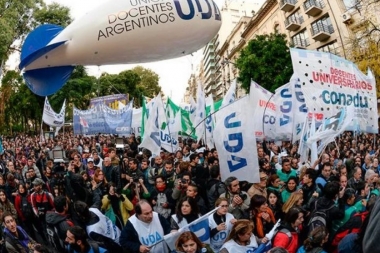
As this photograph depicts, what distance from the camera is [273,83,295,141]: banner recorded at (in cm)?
1116

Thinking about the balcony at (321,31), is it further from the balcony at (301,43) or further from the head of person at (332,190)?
the head of person at (332,190)

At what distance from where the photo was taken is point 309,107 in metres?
8.60

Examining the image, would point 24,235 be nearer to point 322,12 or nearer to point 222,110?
point 222,110

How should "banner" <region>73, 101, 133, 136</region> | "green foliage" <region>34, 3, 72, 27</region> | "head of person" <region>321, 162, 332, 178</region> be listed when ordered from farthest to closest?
"green foliage" <region>34, 3, 72, 27</region>
"banner" <region>73, 101, 133, 136</region>
"head of person" <region>321, 162, 332, 178</region>

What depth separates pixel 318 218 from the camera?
4395 mm

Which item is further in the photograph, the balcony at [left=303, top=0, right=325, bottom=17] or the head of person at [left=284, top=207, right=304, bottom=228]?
the balcony at [left=303, top=0, right=325, bottom=17]

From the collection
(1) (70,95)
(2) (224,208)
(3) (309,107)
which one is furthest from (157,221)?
(1) (70,95)

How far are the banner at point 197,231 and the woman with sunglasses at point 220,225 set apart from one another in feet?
0.32

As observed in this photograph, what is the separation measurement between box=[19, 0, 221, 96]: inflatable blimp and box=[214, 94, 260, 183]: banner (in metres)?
2.49

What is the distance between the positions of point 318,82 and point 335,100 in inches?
27.3

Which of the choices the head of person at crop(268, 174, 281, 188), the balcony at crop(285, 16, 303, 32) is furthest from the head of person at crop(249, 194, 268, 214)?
the balcony at crop(285, 16, 303, 32)

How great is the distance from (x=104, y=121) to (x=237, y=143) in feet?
48.2

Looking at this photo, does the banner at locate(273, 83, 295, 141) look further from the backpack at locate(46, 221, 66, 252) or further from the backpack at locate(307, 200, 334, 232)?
the backpack at locate(46, 221, 66, 252)

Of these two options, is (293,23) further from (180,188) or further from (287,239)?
(287,239)
